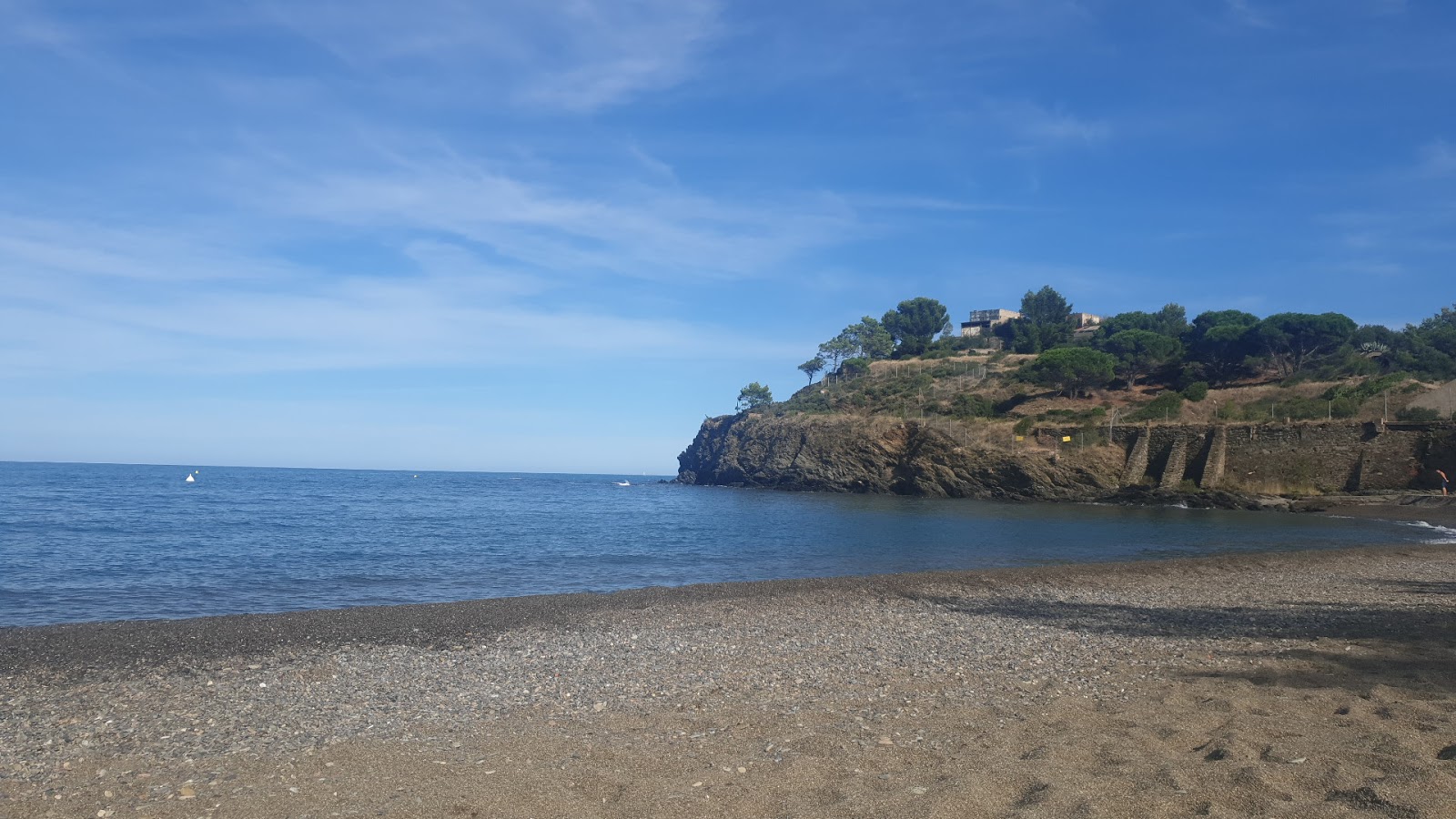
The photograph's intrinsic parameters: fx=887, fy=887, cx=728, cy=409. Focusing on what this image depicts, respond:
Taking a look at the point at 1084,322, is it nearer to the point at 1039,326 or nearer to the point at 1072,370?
the point at 1039,326

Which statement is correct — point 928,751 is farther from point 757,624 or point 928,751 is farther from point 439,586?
point 439,586

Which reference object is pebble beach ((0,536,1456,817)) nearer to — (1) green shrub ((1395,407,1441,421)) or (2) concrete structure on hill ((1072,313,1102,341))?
(1) green shrub ((1395,407,1441,421))

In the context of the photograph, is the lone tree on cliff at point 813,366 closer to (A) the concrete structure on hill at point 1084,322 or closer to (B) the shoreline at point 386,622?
(A) the concrete structure on hill at point 1084,322

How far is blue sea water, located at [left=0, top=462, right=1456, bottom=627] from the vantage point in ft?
59.5

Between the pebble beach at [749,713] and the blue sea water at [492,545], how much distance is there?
4659 millimetres

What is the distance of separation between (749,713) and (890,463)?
62234mm

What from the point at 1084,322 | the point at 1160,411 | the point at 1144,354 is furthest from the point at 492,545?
the point at 1084,322

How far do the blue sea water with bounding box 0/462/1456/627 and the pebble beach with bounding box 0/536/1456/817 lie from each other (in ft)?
15.3

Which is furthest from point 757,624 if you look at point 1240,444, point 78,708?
point 1240,444

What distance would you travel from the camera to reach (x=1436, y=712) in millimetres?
6625

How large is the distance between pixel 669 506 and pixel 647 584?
3635cm

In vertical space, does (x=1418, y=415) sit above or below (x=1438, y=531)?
above

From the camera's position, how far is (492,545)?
28828mm

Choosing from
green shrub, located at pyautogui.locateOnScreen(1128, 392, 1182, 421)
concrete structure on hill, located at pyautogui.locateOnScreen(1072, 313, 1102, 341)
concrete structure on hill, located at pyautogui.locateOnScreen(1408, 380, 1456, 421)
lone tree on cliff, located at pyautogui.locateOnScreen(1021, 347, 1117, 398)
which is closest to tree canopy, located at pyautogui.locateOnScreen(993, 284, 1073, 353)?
concrete structure on hill, located at pyautogui.locateOnScreen(1072, 313, 1102, 341)
